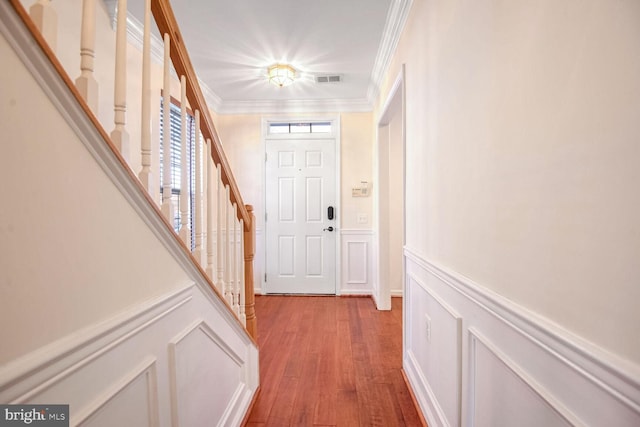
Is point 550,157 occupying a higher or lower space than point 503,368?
higher

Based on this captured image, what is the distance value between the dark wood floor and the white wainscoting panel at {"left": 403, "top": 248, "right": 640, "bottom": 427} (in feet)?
0.90

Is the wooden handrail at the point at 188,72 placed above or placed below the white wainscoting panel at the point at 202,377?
above

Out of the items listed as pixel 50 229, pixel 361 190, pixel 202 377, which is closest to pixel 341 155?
pixel 361 190

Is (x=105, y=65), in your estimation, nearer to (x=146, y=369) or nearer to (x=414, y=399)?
(x=146, y=369)

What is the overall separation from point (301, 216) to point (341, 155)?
38.8 inches

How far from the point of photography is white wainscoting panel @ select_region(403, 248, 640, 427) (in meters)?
0.54

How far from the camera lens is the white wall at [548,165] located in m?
0.51

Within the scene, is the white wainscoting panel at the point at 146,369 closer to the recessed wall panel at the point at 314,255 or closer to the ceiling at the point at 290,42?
the ceiling at the point at 290,42

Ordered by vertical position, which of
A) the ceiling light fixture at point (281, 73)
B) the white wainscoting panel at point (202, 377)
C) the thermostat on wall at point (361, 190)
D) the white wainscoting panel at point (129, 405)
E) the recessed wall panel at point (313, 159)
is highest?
the ceiling light fixture at point (281, 73)

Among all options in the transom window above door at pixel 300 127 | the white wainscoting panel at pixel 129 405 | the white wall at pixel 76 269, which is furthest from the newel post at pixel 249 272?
the transom window above door at pixel 300 127

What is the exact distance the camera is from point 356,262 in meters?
3.85

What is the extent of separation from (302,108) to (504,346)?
3.54 meters

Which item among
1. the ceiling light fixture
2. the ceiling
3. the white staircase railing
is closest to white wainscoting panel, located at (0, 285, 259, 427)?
the white staircase railing

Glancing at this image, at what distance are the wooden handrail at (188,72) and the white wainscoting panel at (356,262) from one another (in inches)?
93.9
